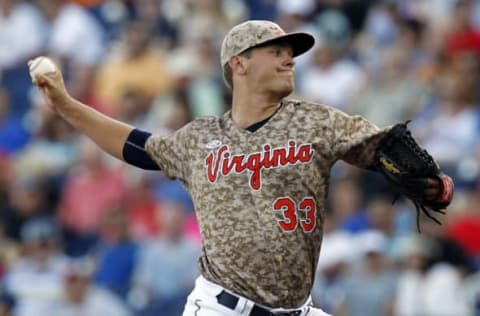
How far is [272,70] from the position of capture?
6773 mm

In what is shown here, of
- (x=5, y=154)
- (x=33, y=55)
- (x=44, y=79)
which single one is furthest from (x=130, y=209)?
(x=44, y=79)

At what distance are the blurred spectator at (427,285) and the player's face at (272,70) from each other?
3.67 meters

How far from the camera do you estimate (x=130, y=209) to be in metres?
12.1

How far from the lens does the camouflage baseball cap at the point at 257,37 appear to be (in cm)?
673

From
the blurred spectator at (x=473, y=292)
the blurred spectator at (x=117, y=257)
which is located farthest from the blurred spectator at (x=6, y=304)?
the blurred spectator at (x=473, y=292)

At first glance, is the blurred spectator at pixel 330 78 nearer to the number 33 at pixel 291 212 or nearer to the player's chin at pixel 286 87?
the player's chin at pixel 286 87

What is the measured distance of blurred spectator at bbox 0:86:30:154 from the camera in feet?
45.1

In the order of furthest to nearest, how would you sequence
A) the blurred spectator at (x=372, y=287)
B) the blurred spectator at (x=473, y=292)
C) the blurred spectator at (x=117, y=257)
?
the blurred spectator at (x=117, y=257), the blurred spectator at (x=372, y=287), the blurred spectator at (x=473, y=292)

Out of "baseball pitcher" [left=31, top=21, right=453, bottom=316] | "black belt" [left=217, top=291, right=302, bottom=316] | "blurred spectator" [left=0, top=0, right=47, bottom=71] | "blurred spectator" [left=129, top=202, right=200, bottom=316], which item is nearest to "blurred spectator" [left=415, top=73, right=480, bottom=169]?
"blurred spectator" [left=129, top=202, right=200, bottom=316]

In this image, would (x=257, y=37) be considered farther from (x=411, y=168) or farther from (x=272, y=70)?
(x=411, y=168)

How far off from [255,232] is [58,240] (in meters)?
5.92

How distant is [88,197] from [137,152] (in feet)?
18.5

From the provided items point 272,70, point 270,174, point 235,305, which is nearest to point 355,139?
point 270,174

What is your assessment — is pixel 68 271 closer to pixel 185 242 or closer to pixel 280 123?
pixel 185 242
